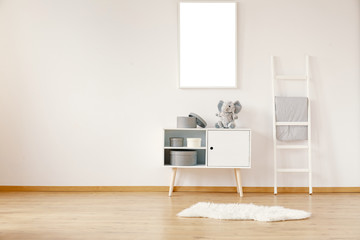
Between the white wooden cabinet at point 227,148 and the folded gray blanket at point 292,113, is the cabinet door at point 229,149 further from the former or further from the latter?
the folded gray blanket at point 292,113

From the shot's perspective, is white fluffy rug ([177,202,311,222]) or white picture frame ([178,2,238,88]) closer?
white fluffy rug ([177,202,311,222])

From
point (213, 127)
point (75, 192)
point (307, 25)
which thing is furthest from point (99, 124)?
point (307, 25)

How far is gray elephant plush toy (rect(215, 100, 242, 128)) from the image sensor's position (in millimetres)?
4117

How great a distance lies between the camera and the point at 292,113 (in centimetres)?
435

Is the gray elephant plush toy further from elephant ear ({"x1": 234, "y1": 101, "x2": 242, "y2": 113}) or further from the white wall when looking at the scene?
the white wall

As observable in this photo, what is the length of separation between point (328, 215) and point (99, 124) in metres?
2.40

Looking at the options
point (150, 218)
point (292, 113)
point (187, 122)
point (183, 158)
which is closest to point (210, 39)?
point (187, 122)

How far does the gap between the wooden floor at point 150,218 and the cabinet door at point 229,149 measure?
33 cm

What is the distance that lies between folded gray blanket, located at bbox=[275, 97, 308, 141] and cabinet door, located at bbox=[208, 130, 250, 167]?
50 centimetres

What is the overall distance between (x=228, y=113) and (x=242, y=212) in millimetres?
1224

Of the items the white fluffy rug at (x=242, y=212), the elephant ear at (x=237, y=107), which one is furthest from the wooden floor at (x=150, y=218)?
the elephant ear at (x=237, y=107)

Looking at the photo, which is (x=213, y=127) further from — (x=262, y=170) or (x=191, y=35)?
(x=191, y=35)

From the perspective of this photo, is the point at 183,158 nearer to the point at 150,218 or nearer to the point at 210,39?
the point at 150,218

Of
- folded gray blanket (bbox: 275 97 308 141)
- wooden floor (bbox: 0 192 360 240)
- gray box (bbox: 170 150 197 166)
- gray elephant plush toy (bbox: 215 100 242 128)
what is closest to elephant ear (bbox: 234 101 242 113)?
gray elephant plush toy (bbox: 215 100 242 128)
